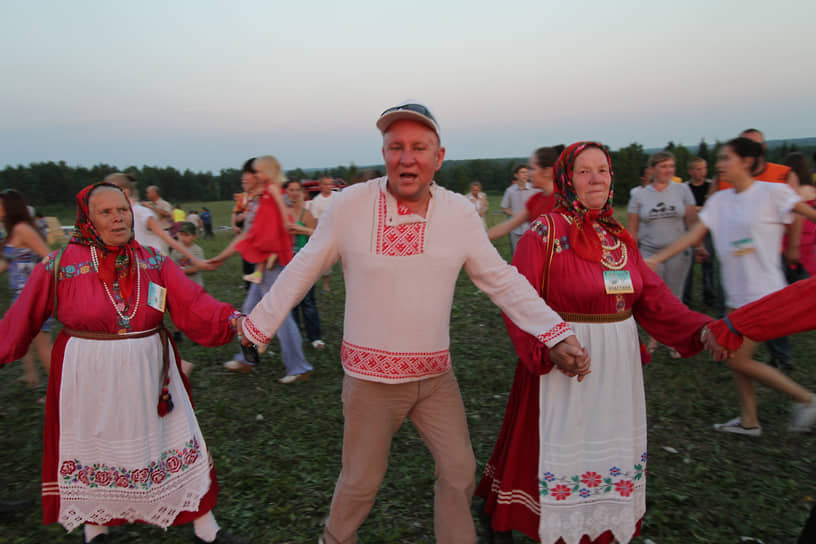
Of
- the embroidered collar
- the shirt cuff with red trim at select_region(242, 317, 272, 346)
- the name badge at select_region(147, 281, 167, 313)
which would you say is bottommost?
the shirt cuff with red trim at select_region(242, 317, 272, 346)

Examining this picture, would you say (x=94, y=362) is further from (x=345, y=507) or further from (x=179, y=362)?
(x=345, y=507)

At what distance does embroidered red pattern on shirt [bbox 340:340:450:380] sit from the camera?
2438 millimetres

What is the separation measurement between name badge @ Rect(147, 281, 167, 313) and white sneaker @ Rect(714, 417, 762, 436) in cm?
453

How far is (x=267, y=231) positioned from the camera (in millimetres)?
5680

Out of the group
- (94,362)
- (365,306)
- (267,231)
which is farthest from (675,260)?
(94,362)

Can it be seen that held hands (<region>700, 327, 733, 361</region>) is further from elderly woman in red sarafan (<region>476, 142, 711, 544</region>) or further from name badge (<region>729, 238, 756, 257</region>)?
name badge (<region>729, 238, 756, 257</region>)

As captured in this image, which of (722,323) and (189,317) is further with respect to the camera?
(189,317)

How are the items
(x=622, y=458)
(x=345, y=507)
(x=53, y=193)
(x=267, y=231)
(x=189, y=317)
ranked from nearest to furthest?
(x=345, y=507)
(x=622, y=458)
(x=189, y=317)
(x=267, y=231)
(x=53, y=193)

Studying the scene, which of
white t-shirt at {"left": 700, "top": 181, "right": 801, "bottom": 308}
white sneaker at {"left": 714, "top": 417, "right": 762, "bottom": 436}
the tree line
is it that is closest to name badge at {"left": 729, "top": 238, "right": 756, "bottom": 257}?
white t-shirt at {"left": 700, "top": 181, "right": 801, "bottom": 308}

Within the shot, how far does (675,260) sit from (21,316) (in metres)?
6.25

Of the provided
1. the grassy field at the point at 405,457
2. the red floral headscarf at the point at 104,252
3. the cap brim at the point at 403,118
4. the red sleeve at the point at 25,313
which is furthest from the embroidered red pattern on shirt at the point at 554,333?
the red sleeve at the point at 25,313

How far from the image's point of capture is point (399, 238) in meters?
2.40

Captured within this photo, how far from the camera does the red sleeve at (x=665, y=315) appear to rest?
2863mm

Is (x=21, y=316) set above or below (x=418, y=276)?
below
